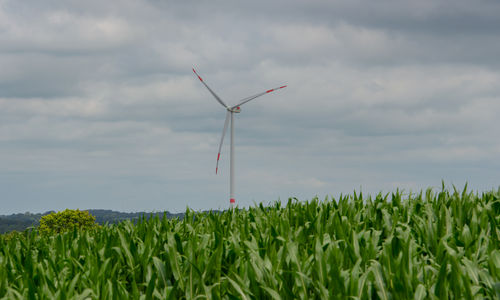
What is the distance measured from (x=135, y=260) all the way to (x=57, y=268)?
3.87 ft

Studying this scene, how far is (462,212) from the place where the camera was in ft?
29.1

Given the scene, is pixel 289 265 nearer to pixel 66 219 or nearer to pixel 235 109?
pixel 235 109

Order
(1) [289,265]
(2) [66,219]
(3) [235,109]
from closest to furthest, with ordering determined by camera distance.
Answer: (1) [289,265] < (2) [66,219] < (3) [235,109]

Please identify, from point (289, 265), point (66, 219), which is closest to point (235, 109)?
point (66, 219)

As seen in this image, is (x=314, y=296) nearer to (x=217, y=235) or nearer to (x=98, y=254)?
(x=217, y=235)

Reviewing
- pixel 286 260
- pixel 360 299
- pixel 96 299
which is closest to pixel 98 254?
pixel 96 299

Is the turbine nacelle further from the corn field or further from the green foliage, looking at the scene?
the corn field

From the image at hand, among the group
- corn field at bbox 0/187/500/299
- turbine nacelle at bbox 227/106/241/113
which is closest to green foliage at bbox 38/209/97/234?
turbine nacelle at bbox 227/106/241/113

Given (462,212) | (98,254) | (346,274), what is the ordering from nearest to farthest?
(346,274), (98,254), (462,212)

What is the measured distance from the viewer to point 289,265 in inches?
230

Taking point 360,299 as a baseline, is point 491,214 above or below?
above

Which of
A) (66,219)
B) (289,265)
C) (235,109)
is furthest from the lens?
(235,109)

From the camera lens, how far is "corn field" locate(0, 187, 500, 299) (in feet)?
16.4

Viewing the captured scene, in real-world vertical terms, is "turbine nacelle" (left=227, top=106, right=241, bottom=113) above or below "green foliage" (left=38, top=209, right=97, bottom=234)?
above
